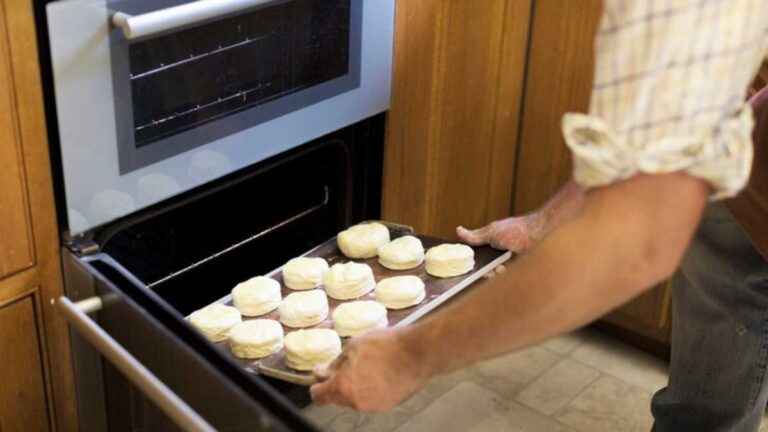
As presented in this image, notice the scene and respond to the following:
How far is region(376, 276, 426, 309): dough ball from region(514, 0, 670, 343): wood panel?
486 millimetres

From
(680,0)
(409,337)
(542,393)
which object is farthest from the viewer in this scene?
(542,393)

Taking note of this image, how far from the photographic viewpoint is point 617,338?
6.22 ft

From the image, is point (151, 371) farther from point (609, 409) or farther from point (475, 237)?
point (609, 409)

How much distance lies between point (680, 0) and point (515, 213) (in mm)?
1092

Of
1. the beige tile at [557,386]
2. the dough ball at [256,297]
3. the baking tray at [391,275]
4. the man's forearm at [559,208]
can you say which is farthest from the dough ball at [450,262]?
the beige tile at [557,386]

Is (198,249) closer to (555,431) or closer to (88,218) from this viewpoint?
(88,218)

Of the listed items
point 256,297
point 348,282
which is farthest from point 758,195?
point 256,297

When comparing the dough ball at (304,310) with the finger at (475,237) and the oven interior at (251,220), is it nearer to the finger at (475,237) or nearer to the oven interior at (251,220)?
the oven interior at (251,220)

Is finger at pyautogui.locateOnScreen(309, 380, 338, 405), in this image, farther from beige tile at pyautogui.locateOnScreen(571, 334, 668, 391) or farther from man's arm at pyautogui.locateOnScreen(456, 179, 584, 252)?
beige tile at pyautogui.locateOnScreen(571, 334, 668, 391)

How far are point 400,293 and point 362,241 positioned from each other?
0.46 ft

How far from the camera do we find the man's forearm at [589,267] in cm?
77

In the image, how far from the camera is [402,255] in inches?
55.2

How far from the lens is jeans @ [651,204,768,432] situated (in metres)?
1.36

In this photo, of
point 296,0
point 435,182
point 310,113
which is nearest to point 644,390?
point 435,182
